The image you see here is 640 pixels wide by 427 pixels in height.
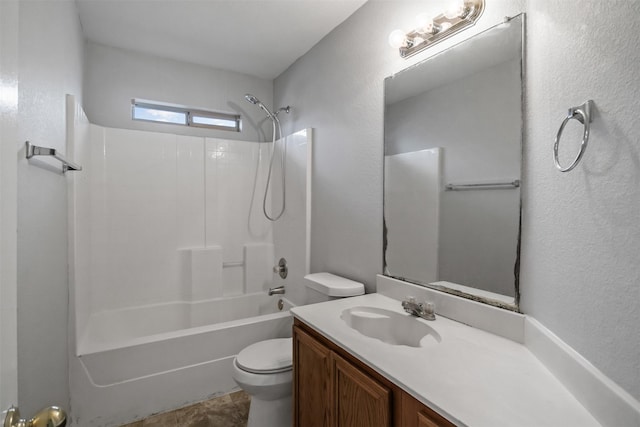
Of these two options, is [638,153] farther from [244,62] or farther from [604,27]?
[244,62]

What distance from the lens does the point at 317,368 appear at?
1.35 m

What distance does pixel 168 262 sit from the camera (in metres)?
2.75

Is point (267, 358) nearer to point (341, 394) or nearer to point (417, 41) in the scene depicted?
point (341, 394)

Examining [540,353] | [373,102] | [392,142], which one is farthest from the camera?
[373,102]

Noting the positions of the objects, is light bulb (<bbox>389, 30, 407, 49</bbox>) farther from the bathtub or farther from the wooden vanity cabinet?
the bathtub

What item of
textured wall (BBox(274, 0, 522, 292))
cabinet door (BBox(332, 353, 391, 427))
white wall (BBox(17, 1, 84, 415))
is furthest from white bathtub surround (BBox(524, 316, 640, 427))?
white wall (BBox(17, 1, 84, 415))

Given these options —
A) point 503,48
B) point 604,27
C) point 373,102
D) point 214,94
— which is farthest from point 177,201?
point 604,27

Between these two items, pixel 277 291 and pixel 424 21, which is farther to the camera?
pixel 277 291

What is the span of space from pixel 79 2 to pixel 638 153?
280cm

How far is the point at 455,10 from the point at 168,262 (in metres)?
2.71

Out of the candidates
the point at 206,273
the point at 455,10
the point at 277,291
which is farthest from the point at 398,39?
the point at 206,273

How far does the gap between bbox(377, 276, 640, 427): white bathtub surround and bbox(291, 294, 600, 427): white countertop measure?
0.03 meters

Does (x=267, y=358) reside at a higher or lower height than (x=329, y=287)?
lower

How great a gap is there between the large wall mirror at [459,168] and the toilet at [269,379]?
0.39 metres
